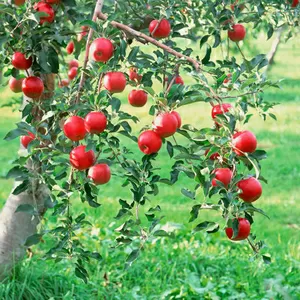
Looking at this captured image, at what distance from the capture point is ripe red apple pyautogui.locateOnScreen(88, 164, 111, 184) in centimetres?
183

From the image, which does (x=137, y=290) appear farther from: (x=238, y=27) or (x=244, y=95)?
(x=244, y=95)

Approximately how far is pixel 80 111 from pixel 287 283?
196cm

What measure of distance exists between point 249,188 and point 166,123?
258 mm

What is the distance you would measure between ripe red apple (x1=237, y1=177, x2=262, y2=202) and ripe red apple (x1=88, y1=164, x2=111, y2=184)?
36 centimetres

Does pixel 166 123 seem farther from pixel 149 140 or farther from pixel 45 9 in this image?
pixel 45 9

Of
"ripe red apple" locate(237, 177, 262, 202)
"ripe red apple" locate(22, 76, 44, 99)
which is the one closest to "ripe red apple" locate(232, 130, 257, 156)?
"ripe red apple" locate(237, 177, 262, 202)

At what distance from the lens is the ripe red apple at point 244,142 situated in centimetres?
161

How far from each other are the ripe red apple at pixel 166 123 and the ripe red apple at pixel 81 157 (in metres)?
0.21

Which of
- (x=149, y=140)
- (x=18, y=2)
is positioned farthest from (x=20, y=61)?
(x=149, y=140)

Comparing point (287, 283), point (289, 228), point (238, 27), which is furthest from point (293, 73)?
point (238, 27)

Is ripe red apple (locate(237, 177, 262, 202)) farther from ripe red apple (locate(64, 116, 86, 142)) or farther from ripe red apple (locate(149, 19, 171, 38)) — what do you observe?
ripe red apple (locate(149, 19, 171, 38))

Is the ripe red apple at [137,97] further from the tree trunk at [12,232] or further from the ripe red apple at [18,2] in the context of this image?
the tree trunk at [12,232]

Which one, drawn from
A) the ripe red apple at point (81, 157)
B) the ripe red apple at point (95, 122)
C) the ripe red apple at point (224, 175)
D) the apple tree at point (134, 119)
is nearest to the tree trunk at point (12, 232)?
the apple tree at point (134, 119)

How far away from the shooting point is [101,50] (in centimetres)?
183
